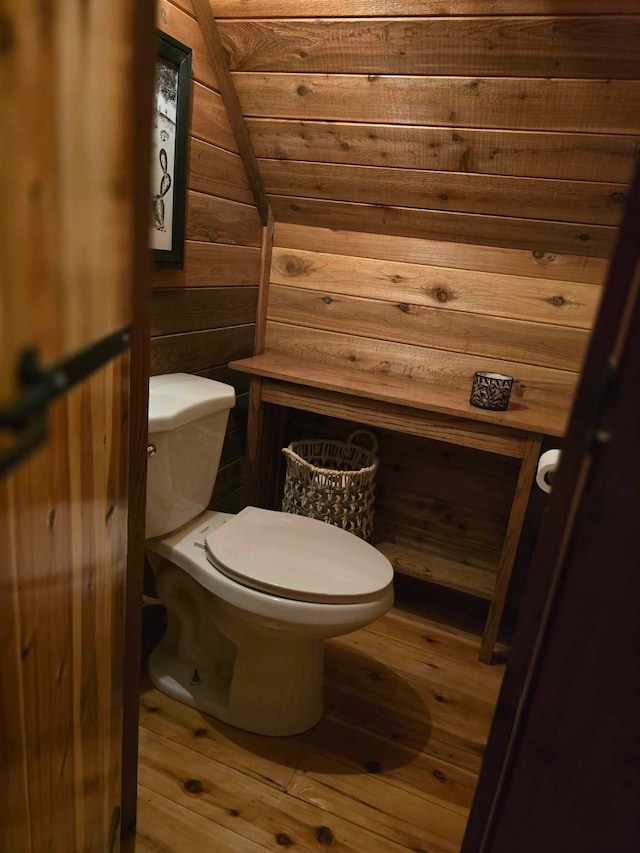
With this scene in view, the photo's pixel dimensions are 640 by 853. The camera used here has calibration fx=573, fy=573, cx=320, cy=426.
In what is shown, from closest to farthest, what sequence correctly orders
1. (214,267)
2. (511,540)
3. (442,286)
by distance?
(511,540)
(214,267)
(442,286)

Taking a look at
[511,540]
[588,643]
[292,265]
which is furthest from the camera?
[292,265]

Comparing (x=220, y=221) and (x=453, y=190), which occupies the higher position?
(x=453, y=190)

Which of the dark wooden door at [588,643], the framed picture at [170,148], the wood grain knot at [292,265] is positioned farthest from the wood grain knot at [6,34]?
the wood grain knot at [292,265]

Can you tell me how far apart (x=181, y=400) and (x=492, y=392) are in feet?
3.05

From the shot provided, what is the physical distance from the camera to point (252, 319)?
220 centimetres

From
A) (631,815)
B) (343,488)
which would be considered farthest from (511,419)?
(631,815)

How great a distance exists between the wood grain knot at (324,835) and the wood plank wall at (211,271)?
Result: 3.66ft

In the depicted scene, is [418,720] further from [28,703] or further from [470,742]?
[28,703]

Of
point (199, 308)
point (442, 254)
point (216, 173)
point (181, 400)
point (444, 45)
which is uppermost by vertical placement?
point (444, 45)

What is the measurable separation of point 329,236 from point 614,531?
179cm

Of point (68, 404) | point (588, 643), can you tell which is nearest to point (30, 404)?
point (68, 404)

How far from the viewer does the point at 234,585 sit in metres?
1.31

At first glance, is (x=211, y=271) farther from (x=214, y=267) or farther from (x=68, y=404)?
(x=68, y=404)

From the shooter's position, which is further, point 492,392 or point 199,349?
point 199,349
